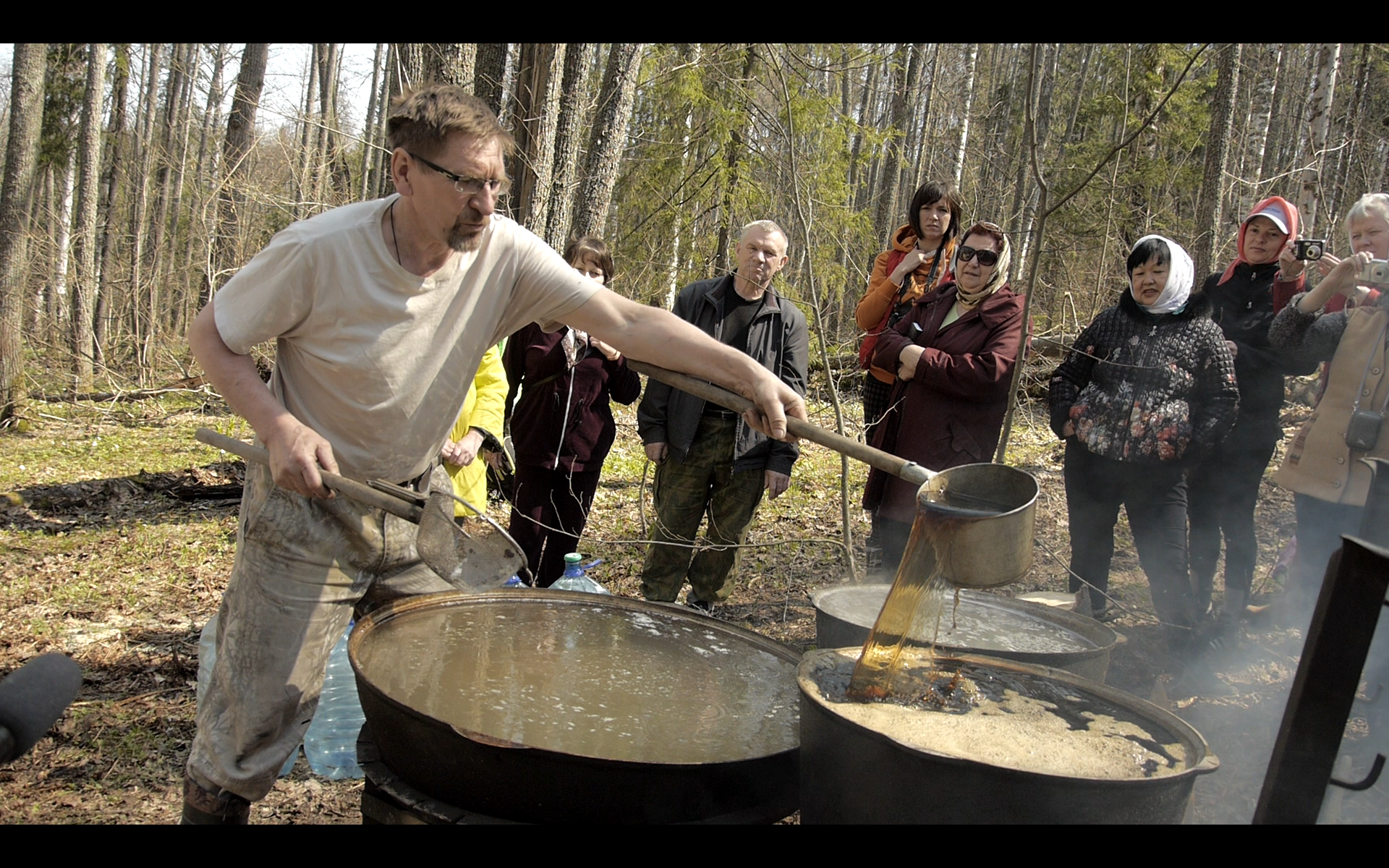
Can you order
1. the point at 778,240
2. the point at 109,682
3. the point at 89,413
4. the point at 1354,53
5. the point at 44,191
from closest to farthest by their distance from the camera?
1. the point at 109,682
2. the point at 778,240
3. the point at 89,413
4. the point at 44,191
5. the point at 1354,53

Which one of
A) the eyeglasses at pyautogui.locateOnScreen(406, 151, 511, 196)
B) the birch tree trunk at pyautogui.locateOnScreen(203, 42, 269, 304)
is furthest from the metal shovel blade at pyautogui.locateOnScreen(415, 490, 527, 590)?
the birch tree trunk at pyautogui.locateOnScreen(203, 42, 269, 304)

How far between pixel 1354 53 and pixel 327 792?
2303cm

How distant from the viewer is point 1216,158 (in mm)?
10570

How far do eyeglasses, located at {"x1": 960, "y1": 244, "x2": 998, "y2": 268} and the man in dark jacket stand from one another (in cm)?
96

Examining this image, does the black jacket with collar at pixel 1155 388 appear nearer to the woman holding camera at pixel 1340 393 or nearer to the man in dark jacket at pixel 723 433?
the woman holding camera at pixel 1340 393

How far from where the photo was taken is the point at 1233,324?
203 inches

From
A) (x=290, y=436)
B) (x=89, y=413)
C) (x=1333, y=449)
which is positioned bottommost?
(x=89, y=413)

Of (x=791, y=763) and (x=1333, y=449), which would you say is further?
(x=1333, y=449)

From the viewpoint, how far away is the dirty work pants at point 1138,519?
470cm

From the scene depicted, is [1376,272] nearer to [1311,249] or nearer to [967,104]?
[1311,249]

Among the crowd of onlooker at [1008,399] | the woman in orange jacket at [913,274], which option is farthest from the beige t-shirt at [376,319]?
the woman in orange jacket at [913,274]

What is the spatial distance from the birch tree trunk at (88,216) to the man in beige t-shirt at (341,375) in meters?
9.97
